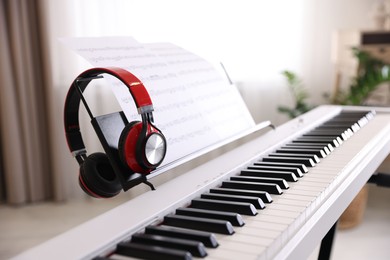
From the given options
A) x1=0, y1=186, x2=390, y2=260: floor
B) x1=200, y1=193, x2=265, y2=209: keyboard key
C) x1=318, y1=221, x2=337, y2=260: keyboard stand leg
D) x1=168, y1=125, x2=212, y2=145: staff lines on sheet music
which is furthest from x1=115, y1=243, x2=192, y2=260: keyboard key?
x1=0, y1=186, x2=390, y2=260: floor

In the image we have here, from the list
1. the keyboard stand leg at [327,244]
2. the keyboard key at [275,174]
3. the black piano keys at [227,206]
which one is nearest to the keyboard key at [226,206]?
the black piano keys at [227,206]

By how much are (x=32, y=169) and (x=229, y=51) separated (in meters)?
1.64

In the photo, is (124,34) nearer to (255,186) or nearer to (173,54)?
(173,54)

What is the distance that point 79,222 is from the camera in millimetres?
2791

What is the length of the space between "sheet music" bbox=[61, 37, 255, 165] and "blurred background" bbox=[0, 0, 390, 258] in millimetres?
1311

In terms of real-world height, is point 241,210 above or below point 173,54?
below

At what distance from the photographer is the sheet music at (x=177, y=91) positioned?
1031 millimetres

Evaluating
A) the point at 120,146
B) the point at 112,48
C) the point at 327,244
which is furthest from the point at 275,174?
the point at 327,244

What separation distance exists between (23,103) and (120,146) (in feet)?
7.57

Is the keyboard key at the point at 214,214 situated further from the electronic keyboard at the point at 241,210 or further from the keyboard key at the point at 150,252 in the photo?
the keyboard key at the point at 150,252

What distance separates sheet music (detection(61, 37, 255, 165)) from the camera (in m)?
1.03

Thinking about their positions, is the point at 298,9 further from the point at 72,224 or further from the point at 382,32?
the point at 72,224

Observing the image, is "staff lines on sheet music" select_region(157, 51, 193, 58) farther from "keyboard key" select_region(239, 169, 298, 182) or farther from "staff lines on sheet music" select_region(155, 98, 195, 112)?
"keyboard key" select_region(239, 169, 298, 182)

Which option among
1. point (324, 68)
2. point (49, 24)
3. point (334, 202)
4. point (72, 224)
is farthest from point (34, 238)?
point (324, 68)
